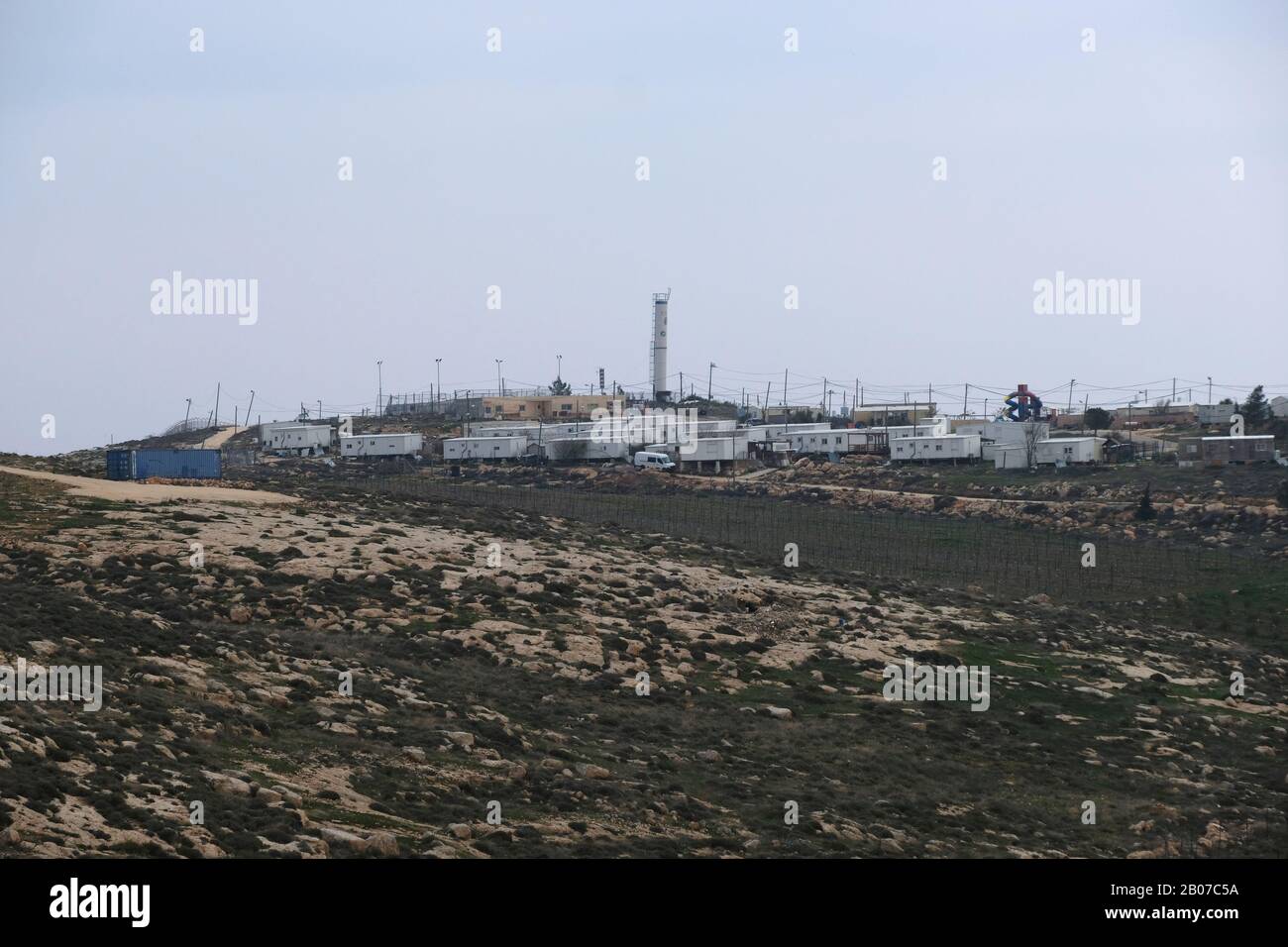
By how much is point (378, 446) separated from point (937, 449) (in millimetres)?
40483

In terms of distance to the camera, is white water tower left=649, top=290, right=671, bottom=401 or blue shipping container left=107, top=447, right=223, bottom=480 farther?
white water tower left=649, top=290, right=671, bottom=401

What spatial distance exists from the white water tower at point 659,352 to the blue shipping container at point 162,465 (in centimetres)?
8435

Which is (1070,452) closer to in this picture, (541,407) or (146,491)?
(541,407)

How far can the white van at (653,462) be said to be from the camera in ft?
304

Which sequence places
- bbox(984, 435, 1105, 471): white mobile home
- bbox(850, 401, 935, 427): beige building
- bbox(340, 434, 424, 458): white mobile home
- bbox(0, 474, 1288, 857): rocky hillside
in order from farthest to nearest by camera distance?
bbox(850, 401, 935, 427): beige building → bbox(340, 434, 424, 458): white mobile home → bbox(984, 435, 1105, 471): white mobile home → bbox(0, 474, 1288, 857): rocky hillside

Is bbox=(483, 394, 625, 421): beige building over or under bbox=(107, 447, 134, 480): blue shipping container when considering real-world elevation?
over

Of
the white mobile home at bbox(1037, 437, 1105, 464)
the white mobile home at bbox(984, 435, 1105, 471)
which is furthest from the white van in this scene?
the white mobile home at bbox(1037, 437, 1105, 464)

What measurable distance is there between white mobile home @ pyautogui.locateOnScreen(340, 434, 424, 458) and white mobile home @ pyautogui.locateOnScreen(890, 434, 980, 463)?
3588 cm

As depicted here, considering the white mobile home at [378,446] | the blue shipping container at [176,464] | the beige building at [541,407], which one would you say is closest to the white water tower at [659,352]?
the beige building at [541,407]

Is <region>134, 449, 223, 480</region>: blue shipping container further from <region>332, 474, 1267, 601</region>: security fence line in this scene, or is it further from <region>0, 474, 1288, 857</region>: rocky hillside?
<region>0, 474, 1288, 857</region>: rocky hillside

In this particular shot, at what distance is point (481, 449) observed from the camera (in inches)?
3799

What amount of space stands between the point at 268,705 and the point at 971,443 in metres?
76.1

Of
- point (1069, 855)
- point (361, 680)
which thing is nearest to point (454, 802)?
point (361, 680)

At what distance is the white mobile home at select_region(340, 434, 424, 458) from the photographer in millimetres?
98125
